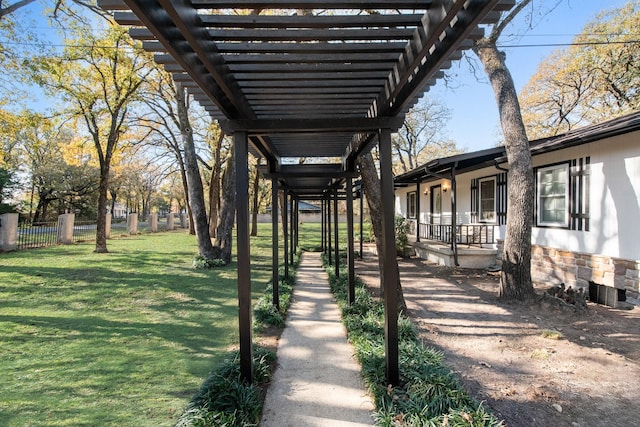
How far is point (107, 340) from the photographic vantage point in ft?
13.6

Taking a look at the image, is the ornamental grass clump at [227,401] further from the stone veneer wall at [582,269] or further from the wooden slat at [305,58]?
the stone veneer wall at [582,269]

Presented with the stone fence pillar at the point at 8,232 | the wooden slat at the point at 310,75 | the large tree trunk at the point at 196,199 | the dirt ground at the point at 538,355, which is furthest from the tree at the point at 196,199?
the wooden slat at the point at 310,75

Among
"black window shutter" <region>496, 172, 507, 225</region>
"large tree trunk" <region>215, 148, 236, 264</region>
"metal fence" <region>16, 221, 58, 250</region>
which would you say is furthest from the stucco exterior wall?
"metal fence" <region>16, 221, 58, 250</region>

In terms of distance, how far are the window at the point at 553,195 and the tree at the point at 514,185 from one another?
1.83 metres

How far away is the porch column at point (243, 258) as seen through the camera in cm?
291

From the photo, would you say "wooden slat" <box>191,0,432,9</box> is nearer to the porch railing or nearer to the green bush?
the green bush

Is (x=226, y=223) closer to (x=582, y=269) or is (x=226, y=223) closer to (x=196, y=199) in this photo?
(x=196, y=199)

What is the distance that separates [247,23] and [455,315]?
5.18 m

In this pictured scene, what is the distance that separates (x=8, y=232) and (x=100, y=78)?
6.07 meters

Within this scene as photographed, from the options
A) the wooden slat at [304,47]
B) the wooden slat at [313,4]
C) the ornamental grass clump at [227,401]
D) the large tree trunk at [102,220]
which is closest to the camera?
the wooden slat at [313,4]

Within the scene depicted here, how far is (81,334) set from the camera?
4.35m

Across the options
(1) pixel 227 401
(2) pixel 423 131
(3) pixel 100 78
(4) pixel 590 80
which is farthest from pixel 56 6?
(2) pixel 423 131

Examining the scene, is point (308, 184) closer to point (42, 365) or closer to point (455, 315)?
point (455, 315)

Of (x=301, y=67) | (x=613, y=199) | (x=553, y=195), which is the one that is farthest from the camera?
(x=553, y=195)
